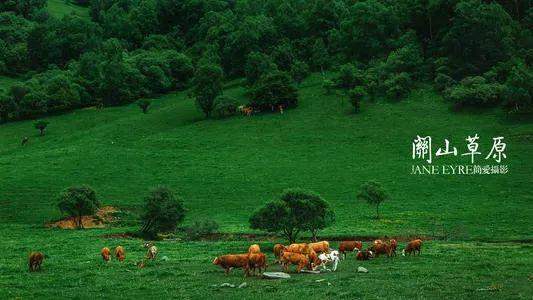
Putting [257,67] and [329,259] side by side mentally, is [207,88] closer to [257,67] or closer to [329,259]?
[257,67]

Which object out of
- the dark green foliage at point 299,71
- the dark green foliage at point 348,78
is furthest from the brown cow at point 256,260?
the dark green foliage at point 299,71

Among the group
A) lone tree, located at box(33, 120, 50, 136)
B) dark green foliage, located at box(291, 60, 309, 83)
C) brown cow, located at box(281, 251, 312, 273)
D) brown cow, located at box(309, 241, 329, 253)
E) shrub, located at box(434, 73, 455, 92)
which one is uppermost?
dark green foliage, located at box(291, 60, 309, 83)

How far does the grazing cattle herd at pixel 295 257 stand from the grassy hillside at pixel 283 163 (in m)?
13.3

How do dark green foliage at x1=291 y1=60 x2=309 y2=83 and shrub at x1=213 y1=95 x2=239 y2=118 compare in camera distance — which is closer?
shrub at x1=213 y1=95 x2=239 y2=118

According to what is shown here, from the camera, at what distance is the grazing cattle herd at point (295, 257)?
34.2 meters

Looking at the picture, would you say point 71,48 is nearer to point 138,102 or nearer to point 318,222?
point 138,102

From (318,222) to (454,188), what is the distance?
102 ft

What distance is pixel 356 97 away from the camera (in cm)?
10275

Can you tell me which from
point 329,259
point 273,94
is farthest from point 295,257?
point 273,94

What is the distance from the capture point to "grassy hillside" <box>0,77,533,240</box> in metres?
66.2

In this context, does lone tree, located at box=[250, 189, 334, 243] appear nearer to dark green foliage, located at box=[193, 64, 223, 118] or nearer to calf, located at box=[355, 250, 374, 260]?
calf, located at box=[355, 250, 374, 260]

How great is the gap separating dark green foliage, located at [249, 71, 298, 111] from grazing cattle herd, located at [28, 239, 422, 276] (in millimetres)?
66738

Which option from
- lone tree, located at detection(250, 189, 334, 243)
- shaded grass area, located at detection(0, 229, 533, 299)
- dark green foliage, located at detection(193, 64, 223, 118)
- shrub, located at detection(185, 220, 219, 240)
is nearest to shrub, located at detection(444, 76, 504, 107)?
dark green foliage, located at detection(193, 64, 223, 118)

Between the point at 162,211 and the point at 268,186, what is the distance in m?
24.1
